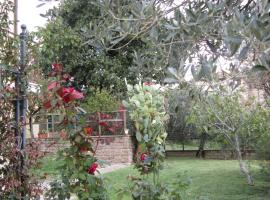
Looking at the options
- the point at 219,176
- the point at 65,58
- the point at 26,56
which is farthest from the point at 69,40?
the point at 26,56

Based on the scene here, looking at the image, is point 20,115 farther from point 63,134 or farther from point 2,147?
point 63,134

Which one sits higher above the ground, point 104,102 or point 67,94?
point 104,102

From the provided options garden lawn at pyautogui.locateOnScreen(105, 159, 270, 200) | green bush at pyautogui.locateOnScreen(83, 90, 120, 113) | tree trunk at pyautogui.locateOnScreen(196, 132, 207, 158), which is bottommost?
garden lawn at pyautogui.locateOnScreen(105, 159, 270, 200)

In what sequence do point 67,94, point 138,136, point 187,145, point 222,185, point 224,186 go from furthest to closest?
point 187,145, point 222,185, point 224,186, point 138,136, point 67,94

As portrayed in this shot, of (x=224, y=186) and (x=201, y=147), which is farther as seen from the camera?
(x=201, y=147)

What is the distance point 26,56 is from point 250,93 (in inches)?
266

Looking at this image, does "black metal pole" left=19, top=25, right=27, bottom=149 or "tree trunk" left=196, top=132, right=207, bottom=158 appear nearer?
"black metal pole" left=19, top=25, right=27, bottom=149

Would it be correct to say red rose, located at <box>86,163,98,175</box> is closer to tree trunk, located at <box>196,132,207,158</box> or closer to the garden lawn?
the garden lawn

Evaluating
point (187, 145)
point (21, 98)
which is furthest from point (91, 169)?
point (187, 145)

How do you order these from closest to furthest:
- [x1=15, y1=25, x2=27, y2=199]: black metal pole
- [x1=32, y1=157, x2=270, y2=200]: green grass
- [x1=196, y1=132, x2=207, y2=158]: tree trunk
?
[x1=15, y1=25, x2=27, y2=199]: black metal pole < [x1=32, y1=157, x2=270, y2=200]: green grass < [x1=196, y1=132, x2=207, y2=158]: tree trunk

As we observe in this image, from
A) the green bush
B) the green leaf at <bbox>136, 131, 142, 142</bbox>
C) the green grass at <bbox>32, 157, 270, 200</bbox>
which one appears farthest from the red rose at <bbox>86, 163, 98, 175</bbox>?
the green bush

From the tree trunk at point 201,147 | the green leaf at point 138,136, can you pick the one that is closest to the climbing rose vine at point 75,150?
the green leaf at point 138,136

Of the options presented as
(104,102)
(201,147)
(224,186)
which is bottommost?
(224,186)

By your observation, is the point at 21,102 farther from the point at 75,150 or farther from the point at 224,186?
the point at 224,186
